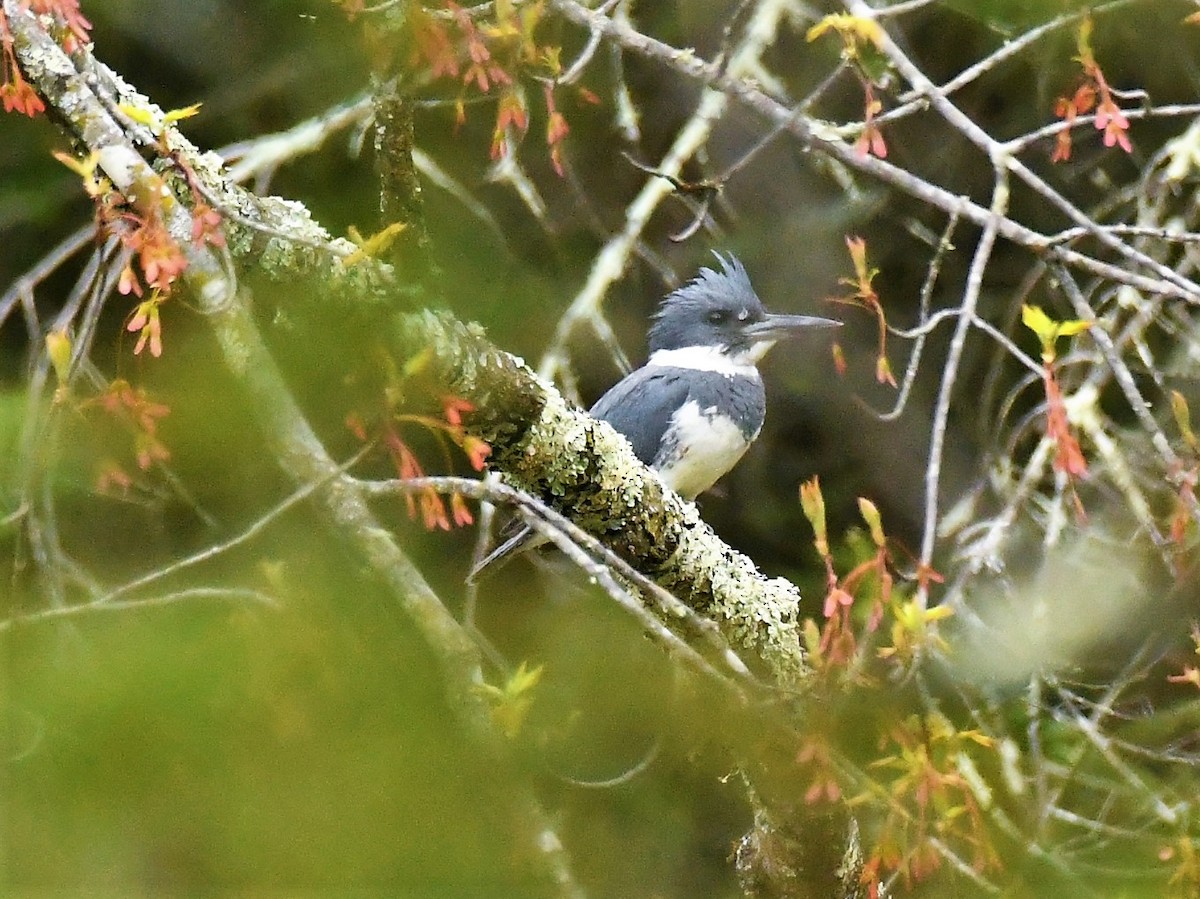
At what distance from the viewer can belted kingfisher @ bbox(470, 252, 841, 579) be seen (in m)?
2.39

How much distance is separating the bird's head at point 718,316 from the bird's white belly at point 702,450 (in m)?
0.23

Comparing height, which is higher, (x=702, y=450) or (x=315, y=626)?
(x=315, y=626)

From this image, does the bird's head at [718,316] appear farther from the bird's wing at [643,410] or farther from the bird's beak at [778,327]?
the bird's wing at [643,410]

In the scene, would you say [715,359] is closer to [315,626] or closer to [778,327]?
[778,327]

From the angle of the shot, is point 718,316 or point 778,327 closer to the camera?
point 778,327

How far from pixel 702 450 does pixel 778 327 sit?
0.29 m

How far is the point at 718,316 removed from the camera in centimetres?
262

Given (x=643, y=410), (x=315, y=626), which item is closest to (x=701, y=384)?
(x=643, y=410)

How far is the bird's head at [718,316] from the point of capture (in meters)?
2.56

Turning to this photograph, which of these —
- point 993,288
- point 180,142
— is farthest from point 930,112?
point 180,142

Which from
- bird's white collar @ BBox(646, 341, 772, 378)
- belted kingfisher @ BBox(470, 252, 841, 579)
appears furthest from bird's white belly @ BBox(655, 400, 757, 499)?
bird's white collar @ BBox(646, 341, 772, 378)

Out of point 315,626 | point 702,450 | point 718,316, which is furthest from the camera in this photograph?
point 718,316

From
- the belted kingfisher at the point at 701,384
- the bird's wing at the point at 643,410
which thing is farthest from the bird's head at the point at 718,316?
the bird's wing at the point at 643,410

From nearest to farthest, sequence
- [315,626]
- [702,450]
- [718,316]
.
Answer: [315,626] < [702,450] < [718,316]
